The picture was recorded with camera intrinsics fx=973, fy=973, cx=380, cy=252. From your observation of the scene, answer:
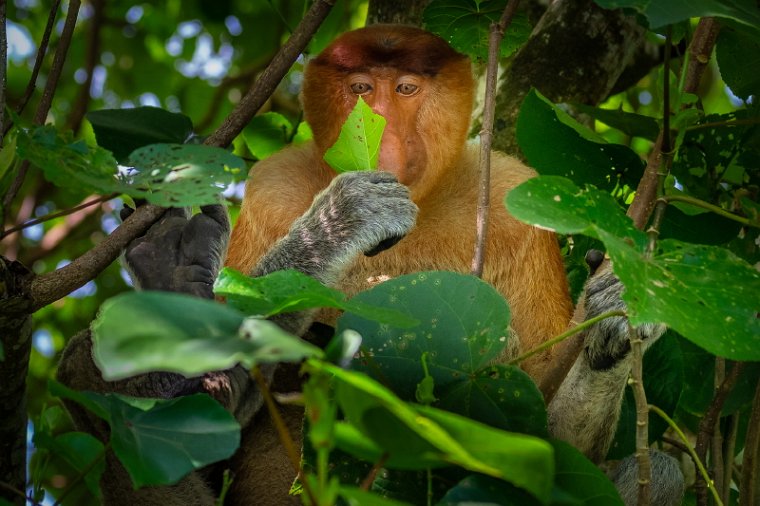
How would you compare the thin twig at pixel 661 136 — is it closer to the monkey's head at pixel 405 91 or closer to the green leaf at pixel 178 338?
the monkey's head at pixel 405 91

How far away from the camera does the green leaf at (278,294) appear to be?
1.71 meters

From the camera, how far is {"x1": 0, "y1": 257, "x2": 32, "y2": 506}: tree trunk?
7.63ft

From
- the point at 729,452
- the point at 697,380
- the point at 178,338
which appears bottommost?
the point at 729,452

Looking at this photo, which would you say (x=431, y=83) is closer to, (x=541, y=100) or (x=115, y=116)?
(x=541, y=100)

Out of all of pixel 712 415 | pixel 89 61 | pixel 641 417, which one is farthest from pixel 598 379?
pixel 89 61

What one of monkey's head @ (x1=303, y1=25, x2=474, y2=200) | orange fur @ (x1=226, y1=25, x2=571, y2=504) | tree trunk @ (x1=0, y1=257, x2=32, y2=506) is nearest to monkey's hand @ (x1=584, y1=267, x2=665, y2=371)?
orange fur @ (x1=226, y1=25, x2=571, y2=504)

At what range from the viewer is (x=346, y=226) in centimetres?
299

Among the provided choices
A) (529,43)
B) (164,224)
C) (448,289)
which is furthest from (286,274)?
(529,43)

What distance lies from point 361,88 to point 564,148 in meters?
0.91

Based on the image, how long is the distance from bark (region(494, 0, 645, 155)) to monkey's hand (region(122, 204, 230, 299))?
1493mm

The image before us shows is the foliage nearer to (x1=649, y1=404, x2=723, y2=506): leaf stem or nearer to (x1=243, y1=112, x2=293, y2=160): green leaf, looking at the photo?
(x1=243, y1=112, x2=293, y2=160): green leaf

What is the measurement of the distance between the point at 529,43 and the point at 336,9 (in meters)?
0.85

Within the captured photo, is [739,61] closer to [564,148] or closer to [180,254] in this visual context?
[564,148]

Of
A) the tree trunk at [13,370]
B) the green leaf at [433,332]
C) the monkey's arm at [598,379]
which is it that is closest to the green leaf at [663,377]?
the monkey's arm at [598,379]
